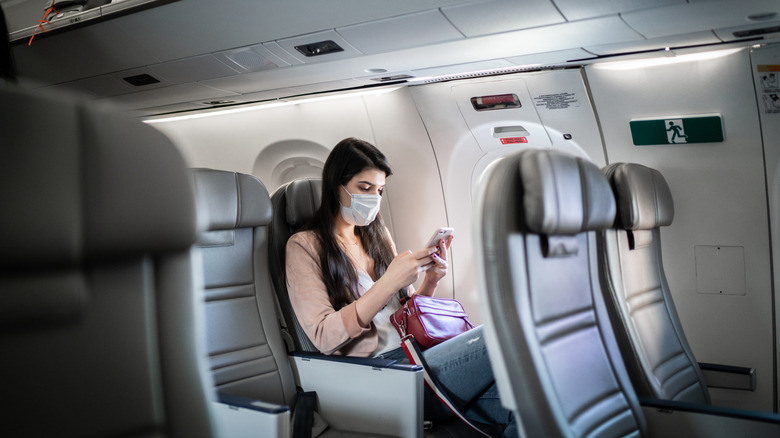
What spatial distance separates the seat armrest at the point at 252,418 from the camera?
2010 millimetres

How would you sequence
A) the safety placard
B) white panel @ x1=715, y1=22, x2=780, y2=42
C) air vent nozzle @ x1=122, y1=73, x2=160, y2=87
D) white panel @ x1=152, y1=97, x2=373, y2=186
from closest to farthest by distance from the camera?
white panel @ x1=715, y1=22, x2=780, y2=42, the safety placard, air vent nozzle @ x1=122, y1=73, x2=160, y2=87, white panel @ x1=152, y1=97, x2=373, y2=186

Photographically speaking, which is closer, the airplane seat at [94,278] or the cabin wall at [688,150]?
the airplane seat at [94,278]

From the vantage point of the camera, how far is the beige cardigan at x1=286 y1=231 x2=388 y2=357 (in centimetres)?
259

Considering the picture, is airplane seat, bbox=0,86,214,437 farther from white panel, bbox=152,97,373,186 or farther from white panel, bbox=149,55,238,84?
white panel, bbox=152,97,373,186

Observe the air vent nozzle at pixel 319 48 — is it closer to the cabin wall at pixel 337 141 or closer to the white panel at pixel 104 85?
the cabin wall at pixel 337 141

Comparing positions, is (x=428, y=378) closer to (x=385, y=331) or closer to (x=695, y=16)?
(x=385, y=331)

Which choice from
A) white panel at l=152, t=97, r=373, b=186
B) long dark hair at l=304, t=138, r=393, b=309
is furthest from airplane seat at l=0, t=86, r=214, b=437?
white panel at l=152, t=97, r=373, b=186

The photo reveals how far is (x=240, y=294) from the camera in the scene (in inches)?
110

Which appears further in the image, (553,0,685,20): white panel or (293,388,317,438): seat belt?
(293,388,317,438): seat belt

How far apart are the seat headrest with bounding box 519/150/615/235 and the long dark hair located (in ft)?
4.02

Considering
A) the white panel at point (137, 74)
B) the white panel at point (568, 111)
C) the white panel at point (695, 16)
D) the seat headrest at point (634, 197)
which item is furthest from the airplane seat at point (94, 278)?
the white panel at point (137, 74)

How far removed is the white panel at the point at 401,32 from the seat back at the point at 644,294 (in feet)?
3.44

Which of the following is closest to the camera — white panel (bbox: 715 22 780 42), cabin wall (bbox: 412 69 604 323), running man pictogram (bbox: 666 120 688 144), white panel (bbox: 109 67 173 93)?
white panel (bbox: 715 22 780 42)

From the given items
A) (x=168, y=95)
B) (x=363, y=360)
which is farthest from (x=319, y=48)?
(x=168, y=95)
